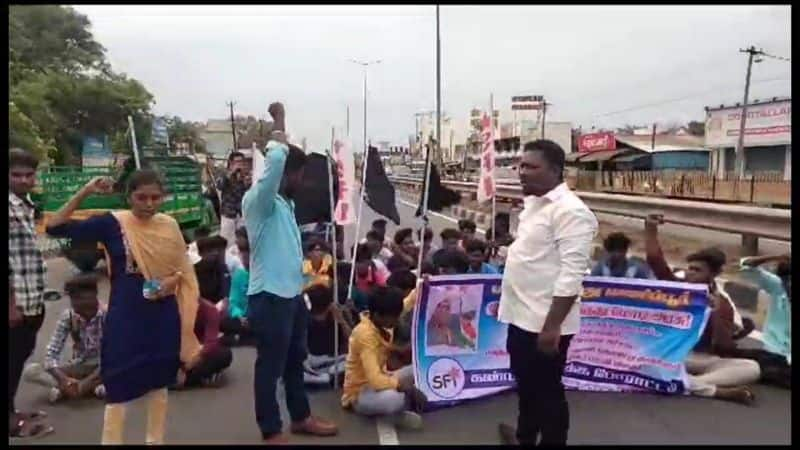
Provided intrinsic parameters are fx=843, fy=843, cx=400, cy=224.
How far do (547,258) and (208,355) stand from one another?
2879mm

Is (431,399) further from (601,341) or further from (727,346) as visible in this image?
(727,346)

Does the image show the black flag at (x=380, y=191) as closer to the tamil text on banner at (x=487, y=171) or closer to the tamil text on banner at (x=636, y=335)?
the tamil text on banner at (x=636, y=335)

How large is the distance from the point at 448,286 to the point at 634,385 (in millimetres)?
1409

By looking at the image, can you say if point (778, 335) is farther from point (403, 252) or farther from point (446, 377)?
point (403, 252)

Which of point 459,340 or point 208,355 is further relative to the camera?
point 208,355

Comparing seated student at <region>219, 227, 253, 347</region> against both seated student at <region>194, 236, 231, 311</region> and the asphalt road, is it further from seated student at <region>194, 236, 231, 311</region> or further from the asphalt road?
the asphalt road

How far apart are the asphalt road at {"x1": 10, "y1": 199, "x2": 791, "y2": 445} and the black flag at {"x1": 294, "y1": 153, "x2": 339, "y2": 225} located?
122cm

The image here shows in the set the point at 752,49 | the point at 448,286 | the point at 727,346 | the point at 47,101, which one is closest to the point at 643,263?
the point at 727,346

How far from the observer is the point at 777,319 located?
5781mm

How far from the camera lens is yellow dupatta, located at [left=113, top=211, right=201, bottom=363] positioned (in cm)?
406

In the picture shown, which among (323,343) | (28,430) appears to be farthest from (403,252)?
(28,430)

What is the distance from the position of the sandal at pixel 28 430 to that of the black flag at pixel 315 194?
79.9 inches

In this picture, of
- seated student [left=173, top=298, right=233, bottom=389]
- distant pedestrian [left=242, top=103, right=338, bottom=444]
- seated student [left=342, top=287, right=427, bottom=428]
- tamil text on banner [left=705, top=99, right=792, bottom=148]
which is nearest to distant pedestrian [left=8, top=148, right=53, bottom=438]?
distant pedestrian [left=242, top=103, right=338, bottom=444]

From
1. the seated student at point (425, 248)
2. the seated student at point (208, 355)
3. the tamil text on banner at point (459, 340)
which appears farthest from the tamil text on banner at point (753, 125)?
the seated student at point (208, 355)
